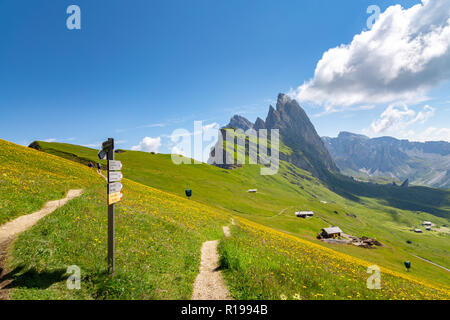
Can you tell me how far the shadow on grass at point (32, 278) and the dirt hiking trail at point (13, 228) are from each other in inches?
6.5

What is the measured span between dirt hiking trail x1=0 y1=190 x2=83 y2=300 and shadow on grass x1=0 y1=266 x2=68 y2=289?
17cm

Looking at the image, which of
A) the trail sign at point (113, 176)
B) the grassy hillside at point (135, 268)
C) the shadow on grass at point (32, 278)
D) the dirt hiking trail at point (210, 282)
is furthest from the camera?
the dirt hiking trail at point (210, 282)

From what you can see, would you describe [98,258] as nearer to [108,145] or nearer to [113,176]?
[113,176]

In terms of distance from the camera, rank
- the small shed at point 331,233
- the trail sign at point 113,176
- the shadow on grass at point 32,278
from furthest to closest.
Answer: the small shed at point 331,233 → the trail sign at point 113,176 → the shadow on grass at point 32,278

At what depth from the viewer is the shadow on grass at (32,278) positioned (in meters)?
9.06

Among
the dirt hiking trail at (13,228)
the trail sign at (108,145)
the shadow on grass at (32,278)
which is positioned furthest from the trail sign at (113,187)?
the dirt hiking trail at (13,228)

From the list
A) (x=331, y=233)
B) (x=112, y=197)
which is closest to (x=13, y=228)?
(x=112, y=197)

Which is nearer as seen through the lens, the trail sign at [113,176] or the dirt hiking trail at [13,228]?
the dirt hiking trail at [13,228]

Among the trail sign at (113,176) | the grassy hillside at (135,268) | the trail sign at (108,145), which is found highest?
the trail sign at (108,145)

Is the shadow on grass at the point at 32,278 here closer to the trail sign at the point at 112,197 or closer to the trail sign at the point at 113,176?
the trail sign at the point at 112,197

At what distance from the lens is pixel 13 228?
553 inches

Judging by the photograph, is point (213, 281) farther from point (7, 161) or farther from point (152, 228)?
point (7, 161)

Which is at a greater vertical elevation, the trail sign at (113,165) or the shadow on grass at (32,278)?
the trail sign at (113,165)
